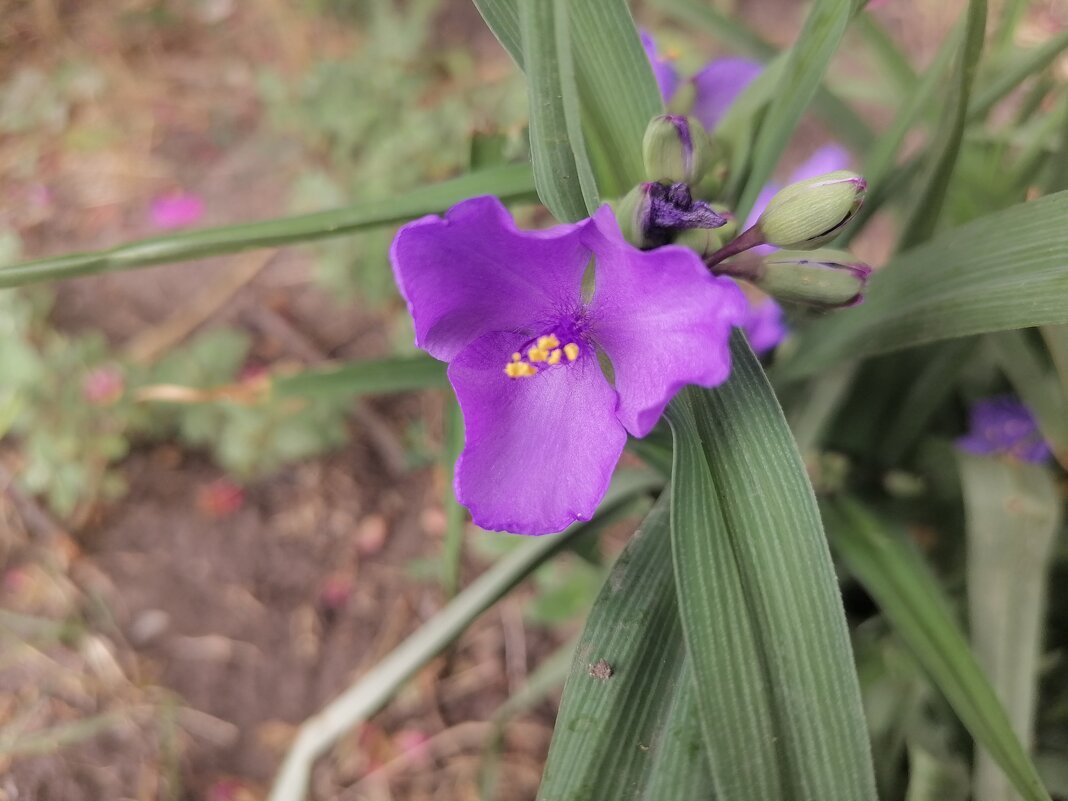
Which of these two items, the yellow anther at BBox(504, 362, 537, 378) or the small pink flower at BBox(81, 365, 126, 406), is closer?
the yellow anther at BBox(504, 362, 537, 378)

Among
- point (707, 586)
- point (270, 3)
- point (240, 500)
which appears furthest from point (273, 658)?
point (270, 3)

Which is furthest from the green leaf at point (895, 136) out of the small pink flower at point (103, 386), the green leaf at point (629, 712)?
the small pink flower at point (103, 386)

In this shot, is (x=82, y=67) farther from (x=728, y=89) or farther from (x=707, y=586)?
(x=707, y=586)

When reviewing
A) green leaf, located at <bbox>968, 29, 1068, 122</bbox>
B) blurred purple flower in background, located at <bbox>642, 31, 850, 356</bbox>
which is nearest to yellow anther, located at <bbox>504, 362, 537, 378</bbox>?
blurred purple flower in background, located at <bbox>642, 31, 850, 356</bbox>

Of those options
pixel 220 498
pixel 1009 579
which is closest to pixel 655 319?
pixel 1009 579

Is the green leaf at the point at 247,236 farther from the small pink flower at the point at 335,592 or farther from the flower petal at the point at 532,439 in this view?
the small pink flower at the point at 335,592

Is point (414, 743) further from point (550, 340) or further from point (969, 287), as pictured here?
point (969, 287)

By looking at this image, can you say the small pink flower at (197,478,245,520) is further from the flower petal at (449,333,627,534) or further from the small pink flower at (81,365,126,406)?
the flower petal at (449,333,627,534)
